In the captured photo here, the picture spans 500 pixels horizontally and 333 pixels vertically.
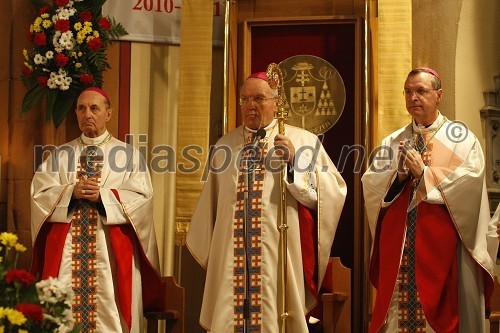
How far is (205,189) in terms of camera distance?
6402 mm

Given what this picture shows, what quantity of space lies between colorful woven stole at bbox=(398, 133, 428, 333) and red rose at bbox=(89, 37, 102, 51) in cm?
294

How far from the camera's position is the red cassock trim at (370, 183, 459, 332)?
5.71 meters

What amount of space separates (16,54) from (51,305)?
441 cm

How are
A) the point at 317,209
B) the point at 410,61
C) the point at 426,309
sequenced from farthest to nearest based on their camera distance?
the point at 410,61 → the point at 317,209 → the point at 426,309

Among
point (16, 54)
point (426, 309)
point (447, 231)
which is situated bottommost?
point (426, 309)

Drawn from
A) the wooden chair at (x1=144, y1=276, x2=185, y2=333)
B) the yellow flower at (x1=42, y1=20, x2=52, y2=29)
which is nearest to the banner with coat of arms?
the yellow flower at (x1=42, y1=20, x2=52, y2=29)

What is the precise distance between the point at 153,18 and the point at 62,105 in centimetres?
116

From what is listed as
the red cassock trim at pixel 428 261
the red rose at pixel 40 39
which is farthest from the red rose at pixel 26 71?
the red cassock trim at pixel 428 261

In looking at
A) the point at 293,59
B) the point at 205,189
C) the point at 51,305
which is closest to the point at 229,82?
the point at 293,59

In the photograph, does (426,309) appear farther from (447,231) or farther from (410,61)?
(410,61)

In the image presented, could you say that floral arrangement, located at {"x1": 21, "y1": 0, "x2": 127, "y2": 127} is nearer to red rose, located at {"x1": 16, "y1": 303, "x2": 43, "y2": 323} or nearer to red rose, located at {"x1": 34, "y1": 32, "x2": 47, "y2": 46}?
red rose, located at {"x1": 34, "y1": 32, "x2": 47, "y2": 46}

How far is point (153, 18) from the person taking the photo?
26.0 ft

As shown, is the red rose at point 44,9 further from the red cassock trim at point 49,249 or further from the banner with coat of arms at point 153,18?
the red cassock trim at point 49,249

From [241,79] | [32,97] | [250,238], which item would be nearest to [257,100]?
[250,238]
